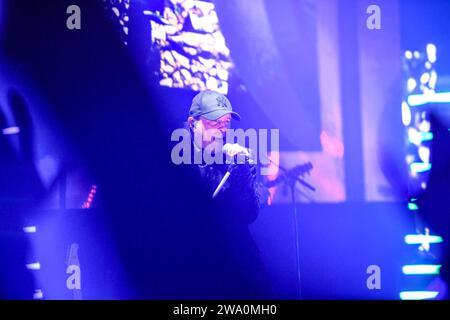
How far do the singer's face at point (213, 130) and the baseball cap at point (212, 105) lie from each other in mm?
19

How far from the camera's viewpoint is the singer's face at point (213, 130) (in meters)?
2.10

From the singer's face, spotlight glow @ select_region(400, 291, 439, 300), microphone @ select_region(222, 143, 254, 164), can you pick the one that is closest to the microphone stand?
microphone @ select_region(222, 143, 254, 164)

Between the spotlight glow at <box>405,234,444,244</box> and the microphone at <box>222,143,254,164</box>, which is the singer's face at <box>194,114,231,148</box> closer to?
the microphone at <box>222,143,254,164</box>

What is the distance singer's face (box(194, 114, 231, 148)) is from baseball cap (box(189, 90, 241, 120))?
2 centimetres

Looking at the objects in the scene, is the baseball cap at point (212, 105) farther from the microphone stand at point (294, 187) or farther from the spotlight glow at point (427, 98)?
the spotlight glow at point (427, 98)

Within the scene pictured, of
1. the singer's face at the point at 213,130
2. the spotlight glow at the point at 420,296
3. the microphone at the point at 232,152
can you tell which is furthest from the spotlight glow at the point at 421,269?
the singer's face at the point at 213,130

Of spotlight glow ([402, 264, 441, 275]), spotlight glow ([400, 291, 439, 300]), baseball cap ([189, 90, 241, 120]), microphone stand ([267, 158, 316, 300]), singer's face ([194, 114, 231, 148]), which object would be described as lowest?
spotlight glow ([400, 291, 439, 300])

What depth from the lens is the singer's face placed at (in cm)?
210

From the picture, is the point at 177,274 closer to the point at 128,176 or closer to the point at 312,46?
the point at 128,176

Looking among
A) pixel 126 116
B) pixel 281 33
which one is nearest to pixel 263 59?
pixel 281 33

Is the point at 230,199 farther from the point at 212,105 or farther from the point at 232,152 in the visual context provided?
the point at 212,105

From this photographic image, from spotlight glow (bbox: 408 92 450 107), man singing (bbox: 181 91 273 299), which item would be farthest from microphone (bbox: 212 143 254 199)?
spotlight glow (bbox: 408 92 450 107)

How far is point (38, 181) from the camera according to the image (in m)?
2.07

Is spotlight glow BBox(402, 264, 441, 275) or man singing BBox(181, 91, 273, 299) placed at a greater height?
man singing BBox(181, 91, 273, 299)
